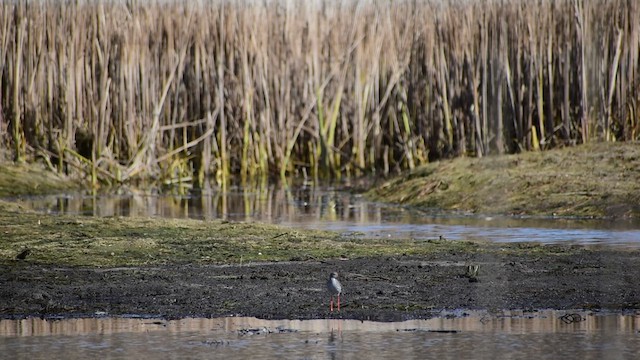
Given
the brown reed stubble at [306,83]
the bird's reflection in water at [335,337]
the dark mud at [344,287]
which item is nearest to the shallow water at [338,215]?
the dark mud at [344,287]

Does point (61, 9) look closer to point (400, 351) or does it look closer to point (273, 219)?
point (273, 219)

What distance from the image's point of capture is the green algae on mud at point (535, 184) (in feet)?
41.7

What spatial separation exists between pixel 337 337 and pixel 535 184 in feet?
24.9

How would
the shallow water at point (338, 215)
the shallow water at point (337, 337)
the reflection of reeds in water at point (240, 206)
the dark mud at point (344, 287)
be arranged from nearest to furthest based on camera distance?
the shallow water at point (337, 337) → the dark mud at point (344, 287) → the shallow water at point (338, 215) → the reflection of reeds in water at point (240, 206)

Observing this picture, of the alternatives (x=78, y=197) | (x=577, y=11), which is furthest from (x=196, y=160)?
(x=577, y=11)

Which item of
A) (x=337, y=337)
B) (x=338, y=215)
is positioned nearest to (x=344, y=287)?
(x=337, y=337)

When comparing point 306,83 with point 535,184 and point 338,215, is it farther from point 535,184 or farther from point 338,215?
point 535,184

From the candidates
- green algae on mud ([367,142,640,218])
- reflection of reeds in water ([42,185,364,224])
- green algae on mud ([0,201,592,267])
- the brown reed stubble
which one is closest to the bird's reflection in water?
green algae on mud ([0,201,592,267])

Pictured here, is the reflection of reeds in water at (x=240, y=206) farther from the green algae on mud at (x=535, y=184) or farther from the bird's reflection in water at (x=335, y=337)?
the bird's reflection in water at (x=335, y=337)

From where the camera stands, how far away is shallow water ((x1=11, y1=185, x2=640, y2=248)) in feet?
35.8

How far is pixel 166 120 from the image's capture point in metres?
19.5

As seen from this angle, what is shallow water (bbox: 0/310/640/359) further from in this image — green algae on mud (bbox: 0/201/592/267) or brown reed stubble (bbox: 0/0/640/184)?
brown reed stubble (bbox: 0/0/640/184)

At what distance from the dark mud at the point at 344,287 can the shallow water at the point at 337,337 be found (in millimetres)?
198

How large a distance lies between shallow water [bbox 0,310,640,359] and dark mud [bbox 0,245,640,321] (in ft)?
0.65
